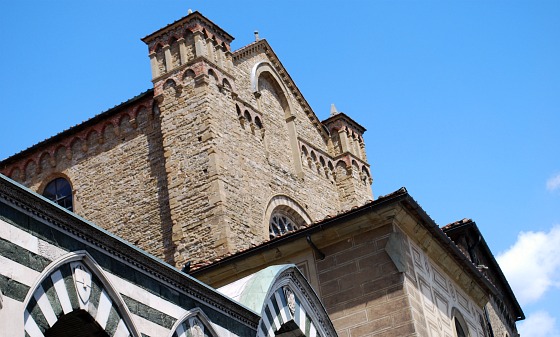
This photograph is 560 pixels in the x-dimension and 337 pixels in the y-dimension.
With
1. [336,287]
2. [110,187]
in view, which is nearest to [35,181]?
[110,187]

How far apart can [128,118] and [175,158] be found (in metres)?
2.35

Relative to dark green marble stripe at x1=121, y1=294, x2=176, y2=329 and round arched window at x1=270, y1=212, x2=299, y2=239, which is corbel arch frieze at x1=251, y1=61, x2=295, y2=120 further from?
dark green marble stripe at x1=121, y1=294, x2=176, y2=329

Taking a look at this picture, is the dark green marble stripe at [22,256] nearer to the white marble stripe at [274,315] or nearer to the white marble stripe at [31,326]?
the white marble stripe at [31,326]

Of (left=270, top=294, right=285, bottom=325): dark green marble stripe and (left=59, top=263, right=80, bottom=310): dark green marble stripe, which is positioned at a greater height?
(left=270, top=294, right=285, bottom=325): dark green marble stripe

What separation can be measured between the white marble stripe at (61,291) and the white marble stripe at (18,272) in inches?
7.9

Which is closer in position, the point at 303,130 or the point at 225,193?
the point at 225,193

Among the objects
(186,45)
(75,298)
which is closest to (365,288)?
(75,298)

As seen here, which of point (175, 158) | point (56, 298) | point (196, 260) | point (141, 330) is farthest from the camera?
point (175, 158)

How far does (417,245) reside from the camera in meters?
16.1

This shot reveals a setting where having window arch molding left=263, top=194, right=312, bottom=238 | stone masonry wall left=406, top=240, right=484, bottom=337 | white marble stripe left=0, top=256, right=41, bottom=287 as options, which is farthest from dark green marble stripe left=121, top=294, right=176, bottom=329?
window arch molding left=263, top=194, right=312, bottom=238

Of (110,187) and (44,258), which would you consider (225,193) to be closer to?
(110,187)

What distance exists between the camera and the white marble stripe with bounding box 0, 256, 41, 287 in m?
7.05

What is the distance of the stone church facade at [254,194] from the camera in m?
15.4

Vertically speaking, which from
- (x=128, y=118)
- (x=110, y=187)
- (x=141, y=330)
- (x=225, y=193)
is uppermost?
(x=128, y=118)
